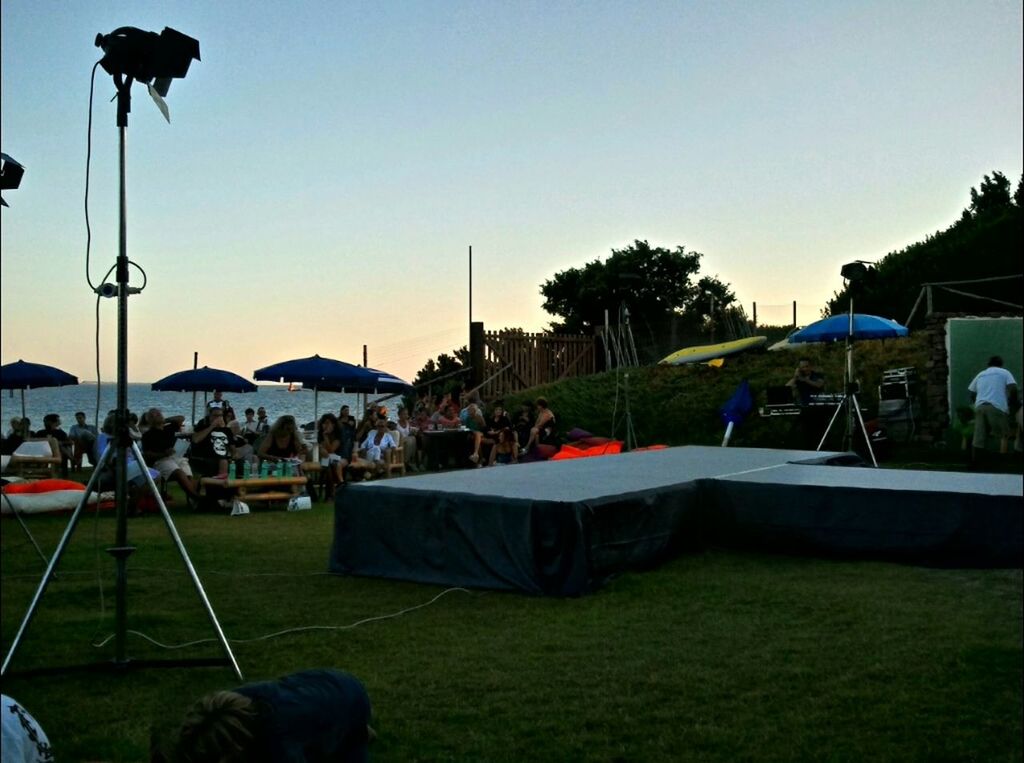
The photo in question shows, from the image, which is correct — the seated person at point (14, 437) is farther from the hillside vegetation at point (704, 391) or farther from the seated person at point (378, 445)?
the hillside vegetation at point (704, 391)

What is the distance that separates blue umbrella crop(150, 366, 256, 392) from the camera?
16.0 m

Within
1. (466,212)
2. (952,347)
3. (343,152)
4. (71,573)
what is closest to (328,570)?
(71,573)

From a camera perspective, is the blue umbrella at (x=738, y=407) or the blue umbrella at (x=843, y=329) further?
the blue umbrella at (x=738, y=407)

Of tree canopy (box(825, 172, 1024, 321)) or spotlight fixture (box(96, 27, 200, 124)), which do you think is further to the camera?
tree canopy (box(825, 172, 1024, 321))

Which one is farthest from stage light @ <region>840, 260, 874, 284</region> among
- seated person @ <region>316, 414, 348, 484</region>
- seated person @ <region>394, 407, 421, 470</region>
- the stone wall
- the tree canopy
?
the tree canopy

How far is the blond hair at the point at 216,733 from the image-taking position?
86.3 inches

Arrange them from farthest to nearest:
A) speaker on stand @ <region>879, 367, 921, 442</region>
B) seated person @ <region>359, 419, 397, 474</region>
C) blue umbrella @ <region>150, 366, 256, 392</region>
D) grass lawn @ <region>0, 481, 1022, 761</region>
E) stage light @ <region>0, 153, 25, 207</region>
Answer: blue umbrella @ <region>150, 366, 256, 392</region> < speaker on stand @ <region>879, 367, 921, 442</region> < seated person @ <region>359, 419, 397, 474</region> < stage light @ <region>0, 153, 25, 207</region> < grass lawn @ <region>0, 481, 1022, 761</region>

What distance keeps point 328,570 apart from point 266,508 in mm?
4426

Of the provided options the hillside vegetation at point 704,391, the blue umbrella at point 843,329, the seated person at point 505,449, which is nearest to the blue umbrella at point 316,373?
the seated person at point 505,449

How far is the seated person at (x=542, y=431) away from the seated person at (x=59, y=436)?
22.6 feet

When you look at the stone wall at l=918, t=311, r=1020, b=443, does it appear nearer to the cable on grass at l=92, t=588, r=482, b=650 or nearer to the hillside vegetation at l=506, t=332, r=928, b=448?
the hillside vegetation at l=506, t=332, r=928, b=448

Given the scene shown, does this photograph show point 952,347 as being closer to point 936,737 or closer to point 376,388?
point 376,388

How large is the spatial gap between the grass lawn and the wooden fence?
13.8 m

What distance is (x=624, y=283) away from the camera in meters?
32.5
